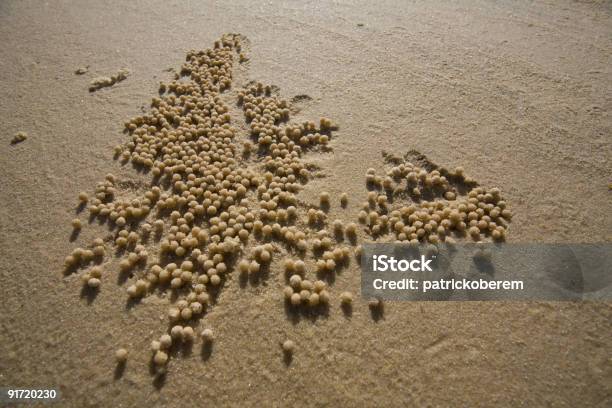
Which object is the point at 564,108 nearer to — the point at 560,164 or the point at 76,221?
the point at 560,164

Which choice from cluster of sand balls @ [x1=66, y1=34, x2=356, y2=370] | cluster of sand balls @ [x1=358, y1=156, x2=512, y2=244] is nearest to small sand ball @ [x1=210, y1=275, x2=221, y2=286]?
cluster of sand balls @ [x1=66, y1=34, x2=356, y2=370]

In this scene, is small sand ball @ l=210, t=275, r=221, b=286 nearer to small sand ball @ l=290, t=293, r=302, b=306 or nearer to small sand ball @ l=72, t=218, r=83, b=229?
small sand ball @ l=290, t=293, r=302, b=306

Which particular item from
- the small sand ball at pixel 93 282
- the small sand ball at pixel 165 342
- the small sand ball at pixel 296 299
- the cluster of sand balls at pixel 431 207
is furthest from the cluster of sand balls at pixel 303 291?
the small sand ball at pixel 93 282

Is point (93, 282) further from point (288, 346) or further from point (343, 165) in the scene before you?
point (343, 165)

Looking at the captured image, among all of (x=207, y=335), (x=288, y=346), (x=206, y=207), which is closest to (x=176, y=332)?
(x=207, y=335)

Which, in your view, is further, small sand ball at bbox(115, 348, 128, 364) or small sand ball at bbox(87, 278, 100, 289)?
small sand ball at bbox(87, 278, 100, 289)

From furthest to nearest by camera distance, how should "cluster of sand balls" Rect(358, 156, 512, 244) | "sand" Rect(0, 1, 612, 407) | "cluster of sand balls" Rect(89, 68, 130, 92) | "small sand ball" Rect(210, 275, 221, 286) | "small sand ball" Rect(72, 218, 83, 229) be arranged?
"cluster of sand balls" Rect(89, 68, 130, 92)
"small sand ball" Rect(72, 218, 83, 229)
"cluster of sand balls" Rect(358, 156, 512, 244)
"small sand ball" Rect(210, 275, 221, 286)
"sand" Rect(0, 1, 612, 407)

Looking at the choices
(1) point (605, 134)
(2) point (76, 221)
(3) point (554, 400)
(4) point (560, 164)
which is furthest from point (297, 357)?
(1) point (605, 134)

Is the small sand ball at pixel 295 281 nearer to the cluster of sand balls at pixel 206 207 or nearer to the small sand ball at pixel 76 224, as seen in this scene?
the cluster of sand balls at pixel 206 207
